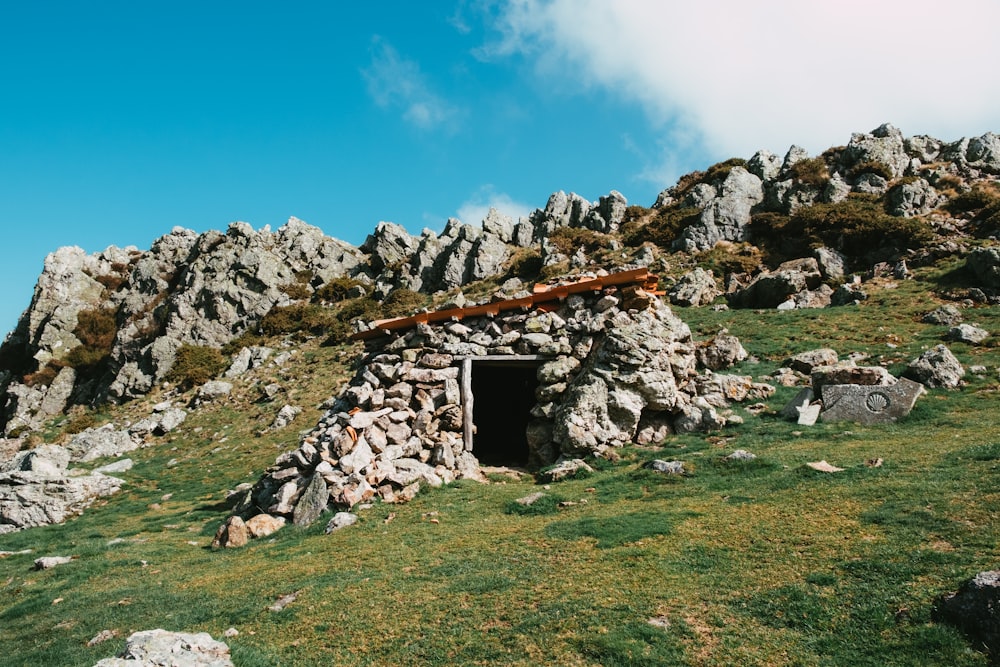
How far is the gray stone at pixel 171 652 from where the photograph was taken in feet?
18.9

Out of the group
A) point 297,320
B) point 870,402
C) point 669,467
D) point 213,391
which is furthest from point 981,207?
point 213,391

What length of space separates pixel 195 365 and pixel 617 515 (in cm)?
4135

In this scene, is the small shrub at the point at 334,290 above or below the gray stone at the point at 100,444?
above

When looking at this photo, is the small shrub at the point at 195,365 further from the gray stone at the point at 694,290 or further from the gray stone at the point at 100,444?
the gray stone at the point at 694,290

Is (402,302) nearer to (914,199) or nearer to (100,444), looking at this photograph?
(100,444)

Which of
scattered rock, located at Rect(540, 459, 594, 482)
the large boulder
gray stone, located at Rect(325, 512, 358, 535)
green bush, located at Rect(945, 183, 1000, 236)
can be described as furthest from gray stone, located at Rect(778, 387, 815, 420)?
the large boulder

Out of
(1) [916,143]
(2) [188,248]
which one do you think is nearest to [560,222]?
(1) [916,143]

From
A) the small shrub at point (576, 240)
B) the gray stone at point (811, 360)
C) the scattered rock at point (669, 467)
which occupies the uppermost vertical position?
the small shrub at point (576, 240)

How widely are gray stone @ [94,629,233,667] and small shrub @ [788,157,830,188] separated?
2243 inches

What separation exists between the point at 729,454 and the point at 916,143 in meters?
57.8

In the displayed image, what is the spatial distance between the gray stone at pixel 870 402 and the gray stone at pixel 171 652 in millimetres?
14938

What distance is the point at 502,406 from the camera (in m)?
21.2

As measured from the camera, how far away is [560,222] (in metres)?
61.2

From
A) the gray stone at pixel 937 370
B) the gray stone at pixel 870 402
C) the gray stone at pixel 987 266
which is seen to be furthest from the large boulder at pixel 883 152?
the gray stone at pixel 870 402
